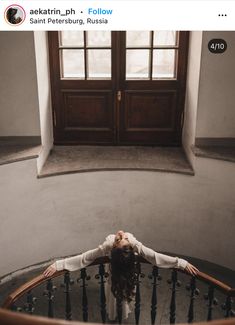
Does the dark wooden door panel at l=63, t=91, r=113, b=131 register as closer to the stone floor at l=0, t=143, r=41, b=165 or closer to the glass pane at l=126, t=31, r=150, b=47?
the glass pane at l=126, t=31, r=150, b=47

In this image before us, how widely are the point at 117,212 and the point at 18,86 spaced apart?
1681 mm

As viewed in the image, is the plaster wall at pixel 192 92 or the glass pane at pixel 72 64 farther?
the glass pane at pixel 72 64

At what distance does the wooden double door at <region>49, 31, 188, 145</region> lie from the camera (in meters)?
4.54

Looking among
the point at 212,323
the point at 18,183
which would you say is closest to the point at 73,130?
the point at 18,183

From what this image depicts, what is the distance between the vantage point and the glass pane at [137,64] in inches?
180

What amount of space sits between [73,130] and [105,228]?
1219 mm

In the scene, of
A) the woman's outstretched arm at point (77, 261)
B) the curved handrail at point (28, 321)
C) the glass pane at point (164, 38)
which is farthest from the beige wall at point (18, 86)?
the curved handrail at point (28, 321)

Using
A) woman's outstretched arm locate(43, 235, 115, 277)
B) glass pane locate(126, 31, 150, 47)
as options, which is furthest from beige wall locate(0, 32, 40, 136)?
woman's outstretched arm locate(43, 235, 115, 277)

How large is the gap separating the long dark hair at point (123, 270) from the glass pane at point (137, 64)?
2.46 m

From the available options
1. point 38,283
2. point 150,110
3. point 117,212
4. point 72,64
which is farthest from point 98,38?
point 38,283

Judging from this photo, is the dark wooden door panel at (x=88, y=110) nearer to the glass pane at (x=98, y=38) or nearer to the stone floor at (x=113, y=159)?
the stone floor at (x=113, y=159)

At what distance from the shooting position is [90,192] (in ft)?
14.6

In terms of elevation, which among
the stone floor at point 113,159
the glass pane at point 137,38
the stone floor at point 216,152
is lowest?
the stone floor at point 113,159

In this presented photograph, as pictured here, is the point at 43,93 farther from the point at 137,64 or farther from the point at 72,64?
the point at 137,64
